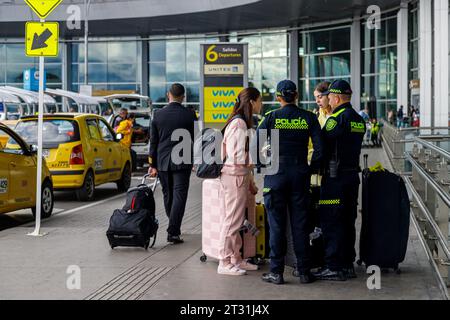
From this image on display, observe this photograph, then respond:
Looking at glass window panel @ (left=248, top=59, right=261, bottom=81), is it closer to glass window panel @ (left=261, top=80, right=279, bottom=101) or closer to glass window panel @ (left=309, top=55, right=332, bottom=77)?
glass window panel @ (left=261, top=80, right=279, bottom=101)

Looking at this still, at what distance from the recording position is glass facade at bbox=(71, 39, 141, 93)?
178 feet

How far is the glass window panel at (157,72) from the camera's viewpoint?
2122 inches

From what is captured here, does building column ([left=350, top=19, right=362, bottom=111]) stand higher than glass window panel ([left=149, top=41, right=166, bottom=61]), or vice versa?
glass window panel ([left=149, top=41, right=166, bottom=61])

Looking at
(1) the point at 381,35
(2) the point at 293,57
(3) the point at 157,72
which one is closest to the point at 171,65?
(3) the point at 157,72

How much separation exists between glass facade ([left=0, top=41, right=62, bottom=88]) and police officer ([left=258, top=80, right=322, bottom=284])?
50.6 metres

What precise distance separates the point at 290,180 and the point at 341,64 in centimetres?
3970

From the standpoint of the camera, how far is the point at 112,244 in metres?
8.99

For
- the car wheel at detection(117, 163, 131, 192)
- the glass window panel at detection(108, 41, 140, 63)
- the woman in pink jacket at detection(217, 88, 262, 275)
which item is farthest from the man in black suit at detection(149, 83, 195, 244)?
the glass window panel at detection(108, 41, 140, 63)

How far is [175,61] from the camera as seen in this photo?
53.8 metres

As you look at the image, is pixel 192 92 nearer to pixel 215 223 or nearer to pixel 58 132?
pixel 58 132
